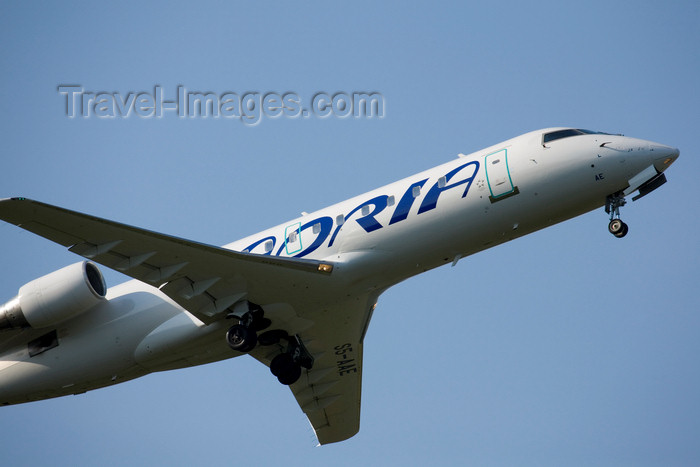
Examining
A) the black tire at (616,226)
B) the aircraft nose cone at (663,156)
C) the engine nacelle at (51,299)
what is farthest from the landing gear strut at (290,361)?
the aircraft nose cone at (663,156)

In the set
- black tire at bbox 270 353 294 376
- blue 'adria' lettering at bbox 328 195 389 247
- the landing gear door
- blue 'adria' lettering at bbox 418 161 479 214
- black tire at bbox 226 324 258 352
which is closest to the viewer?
the landing gear door

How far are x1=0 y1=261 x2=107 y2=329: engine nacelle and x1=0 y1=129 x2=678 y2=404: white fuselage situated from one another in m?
0.77

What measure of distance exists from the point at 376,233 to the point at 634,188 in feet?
→ 18.0

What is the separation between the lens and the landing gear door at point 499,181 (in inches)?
780

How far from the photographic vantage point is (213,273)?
20.5 m

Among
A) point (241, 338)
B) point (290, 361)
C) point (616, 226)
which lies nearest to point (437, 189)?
point (616, 226)

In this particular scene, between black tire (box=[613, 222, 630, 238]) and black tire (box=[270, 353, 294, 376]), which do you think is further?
black tire (box=[270, 353, 294, 376])

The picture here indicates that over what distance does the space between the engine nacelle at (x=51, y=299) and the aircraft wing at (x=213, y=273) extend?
76.2 inches

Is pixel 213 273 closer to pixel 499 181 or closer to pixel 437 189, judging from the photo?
pixel 437 189

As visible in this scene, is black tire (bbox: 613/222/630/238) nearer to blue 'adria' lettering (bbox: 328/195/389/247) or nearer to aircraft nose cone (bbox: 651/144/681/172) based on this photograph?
aircraft nose cone (bbox: 651/144/681/172)

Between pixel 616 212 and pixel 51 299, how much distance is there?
12482mm

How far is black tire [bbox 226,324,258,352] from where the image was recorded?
20562 millimetres

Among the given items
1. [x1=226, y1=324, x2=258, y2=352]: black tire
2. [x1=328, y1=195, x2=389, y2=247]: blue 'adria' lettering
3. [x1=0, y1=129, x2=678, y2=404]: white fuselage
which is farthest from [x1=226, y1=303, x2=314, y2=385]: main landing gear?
[x1=328, y1=195, x2=389, y2=247]: blue 'adria' lettering

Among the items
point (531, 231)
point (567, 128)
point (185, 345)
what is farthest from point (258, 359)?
point (567, 128)
